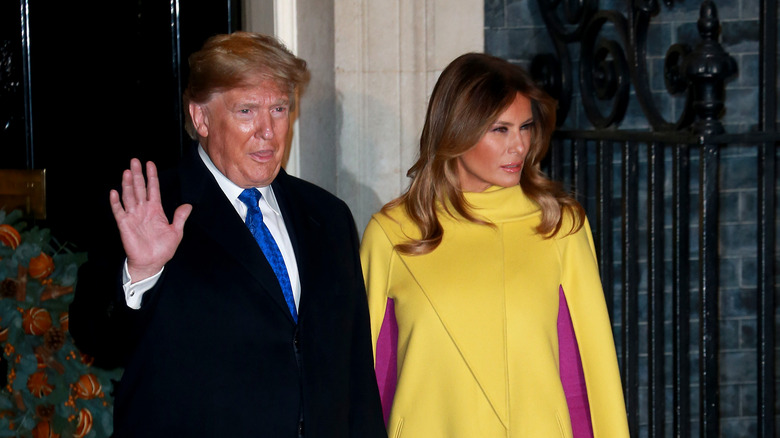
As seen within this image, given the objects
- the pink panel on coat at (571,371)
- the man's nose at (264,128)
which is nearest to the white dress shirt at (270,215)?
the man's nose at (264,128)

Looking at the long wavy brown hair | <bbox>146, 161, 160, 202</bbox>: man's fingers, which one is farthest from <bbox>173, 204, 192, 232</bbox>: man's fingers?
the long wavy brown hair

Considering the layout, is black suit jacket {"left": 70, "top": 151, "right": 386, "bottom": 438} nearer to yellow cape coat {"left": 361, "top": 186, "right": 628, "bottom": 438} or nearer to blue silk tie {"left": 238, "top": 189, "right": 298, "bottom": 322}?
blue silk tie {"left": 238, "top": 189, "right": 298, "bottom": 322}

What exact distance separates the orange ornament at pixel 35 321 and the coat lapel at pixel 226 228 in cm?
108

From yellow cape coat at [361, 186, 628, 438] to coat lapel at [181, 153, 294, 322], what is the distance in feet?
1.77

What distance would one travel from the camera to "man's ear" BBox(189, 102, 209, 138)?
2277mm

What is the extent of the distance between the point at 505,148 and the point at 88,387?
56.6 inches

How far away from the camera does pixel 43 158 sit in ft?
12.1

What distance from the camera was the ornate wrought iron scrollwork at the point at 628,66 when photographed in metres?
2.51

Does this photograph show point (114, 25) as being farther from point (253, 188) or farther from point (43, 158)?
point (253, 188)

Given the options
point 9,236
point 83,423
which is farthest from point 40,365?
point 9,236

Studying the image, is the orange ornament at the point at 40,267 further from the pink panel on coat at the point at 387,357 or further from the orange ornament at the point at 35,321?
the pink panel on coat at the point at 387,357

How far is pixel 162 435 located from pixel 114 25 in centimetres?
199

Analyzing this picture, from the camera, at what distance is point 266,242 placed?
2254 mm

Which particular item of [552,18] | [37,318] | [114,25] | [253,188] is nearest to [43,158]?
[114,25]
